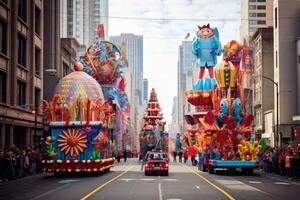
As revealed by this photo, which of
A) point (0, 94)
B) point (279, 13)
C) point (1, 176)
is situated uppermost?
point (279, 13)

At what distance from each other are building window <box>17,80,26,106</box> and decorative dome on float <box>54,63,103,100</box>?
1077 centimetres

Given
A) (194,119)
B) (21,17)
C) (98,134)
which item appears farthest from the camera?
(194,119)

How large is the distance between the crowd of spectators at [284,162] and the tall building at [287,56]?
19.8 meters

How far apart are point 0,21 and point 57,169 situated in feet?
41.6

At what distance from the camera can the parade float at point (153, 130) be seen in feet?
327

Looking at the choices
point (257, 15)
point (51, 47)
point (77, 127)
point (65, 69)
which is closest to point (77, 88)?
point (77, 127)

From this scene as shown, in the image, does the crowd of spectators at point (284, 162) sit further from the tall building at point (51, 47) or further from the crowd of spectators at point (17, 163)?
the tall building at point (51, 47)

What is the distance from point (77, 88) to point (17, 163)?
19.3 ft

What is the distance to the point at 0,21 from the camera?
1524 inches

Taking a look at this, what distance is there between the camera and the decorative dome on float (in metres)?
34.1

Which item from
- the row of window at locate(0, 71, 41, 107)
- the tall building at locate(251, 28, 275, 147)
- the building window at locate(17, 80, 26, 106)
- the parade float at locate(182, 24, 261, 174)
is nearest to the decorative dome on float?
the row of window at locate(0, 71, 41, 107)

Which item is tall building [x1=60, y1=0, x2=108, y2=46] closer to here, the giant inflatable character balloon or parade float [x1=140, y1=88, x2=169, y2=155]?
parade float [x1=140, y1=88, x2=169, y2=155]

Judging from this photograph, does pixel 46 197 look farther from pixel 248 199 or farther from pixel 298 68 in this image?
pixel 298 68

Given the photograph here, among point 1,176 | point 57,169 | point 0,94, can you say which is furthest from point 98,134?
point 0,94
